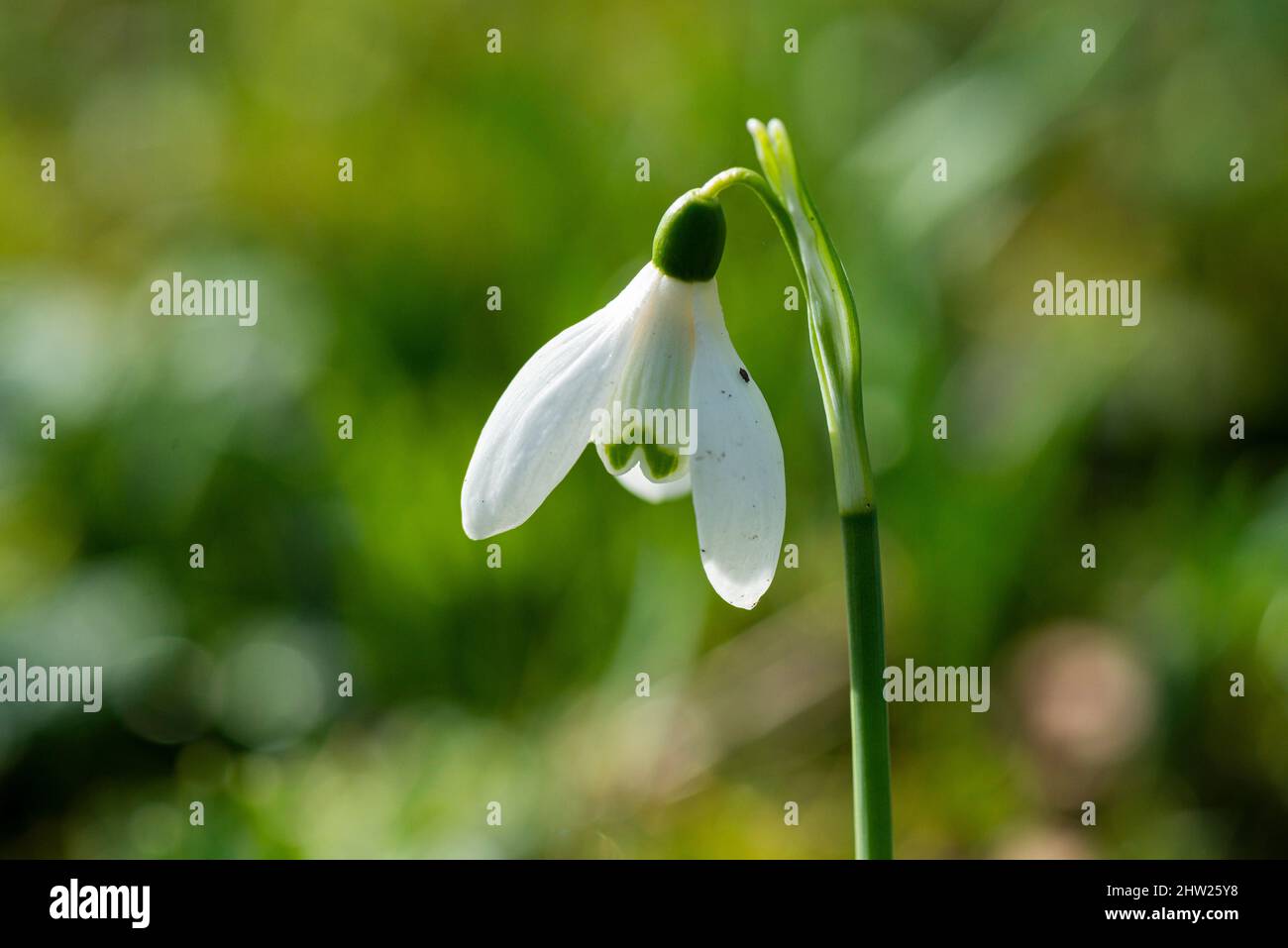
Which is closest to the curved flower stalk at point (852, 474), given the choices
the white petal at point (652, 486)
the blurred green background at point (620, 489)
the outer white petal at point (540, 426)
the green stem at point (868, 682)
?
the green stem at point (868, 682)

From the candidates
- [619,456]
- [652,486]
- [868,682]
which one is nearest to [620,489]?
[652,486]

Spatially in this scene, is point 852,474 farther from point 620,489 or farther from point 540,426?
point 620,489

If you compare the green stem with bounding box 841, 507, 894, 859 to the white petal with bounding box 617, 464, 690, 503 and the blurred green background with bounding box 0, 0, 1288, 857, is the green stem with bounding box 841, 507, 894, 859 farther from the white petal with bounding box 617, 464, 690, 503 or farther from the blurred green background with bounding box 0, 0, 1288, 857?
the blurred green background with bounding box 0, 0, 1288, 857

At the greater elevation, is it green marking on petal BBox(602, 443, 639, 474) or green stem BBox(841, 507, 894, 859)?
green marking on petal BBox(602, 443, 639, 474)

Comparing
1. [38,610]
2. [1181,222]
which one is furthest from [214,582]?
[1181,222]

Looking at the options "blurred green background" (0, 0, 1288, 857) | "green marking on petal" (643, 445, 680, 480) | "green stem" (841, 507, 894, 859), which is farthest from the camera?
"blurred green background" (0, 0, 1288, 857)

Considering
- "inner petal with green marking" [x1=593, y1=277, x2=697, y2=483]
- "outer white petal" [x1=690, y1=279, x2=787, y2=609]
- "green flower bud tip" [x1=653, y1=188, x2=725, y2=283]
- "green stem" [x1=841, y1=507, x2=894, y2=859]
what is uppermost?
"green flower bud tip" [x1=653, y1=188, x2=725, y2=283]

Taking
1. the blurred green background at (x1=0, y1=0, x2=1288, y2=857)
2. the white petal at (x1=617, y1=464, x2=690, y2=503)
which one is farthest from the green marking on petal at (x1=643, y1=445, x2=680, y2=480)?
the blurred green background at (x1=0, y1=0, x2=1288, y2=857)
